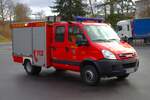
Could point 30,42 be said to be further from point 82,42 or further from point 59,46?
point 82,42

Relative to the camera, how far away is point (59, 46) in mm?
12883

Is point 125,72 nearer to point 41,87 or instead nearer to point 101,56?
point 101,56

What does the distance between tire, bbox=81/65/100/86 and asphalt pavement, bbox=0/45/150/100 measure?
21 cm

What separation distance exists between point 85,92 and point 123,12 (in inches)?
2382

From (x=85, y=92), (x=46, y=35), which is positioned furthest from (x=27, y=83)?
(x=85, y=92)

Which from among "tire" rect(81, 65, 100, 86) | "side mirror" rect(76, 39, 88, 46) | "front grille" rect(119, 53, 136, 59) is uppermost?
"side mirror" rect(76, 39, 88, 46)

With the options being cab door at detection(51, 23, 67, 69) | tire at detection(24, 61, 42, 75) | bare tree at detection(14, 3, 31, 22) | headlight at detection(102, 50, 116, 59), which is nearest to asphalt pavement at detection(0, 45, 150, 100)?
tire at detection(24, 61, 42, 75)

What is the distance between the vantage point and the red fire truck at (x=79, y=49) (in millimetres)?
11102

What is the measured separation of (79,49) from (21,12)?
3704 inches

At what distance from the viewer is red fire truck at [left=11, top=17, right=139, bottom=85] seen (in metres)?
11.1

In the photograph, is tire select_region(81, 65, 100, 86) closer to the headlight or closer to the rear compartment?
the headlight

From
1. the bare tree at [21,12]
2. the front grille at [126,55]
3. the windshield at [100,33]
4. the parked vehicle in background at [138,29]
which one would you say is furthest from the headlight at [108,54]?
the bare tree at [21,12]

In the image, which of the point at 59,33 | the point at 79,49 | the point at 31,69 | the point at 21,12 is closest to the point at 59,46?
the point at 59,33

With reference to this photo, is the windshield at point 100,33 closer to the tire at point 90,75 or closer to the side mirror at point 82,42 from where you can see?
the side mirror at point 82,42
